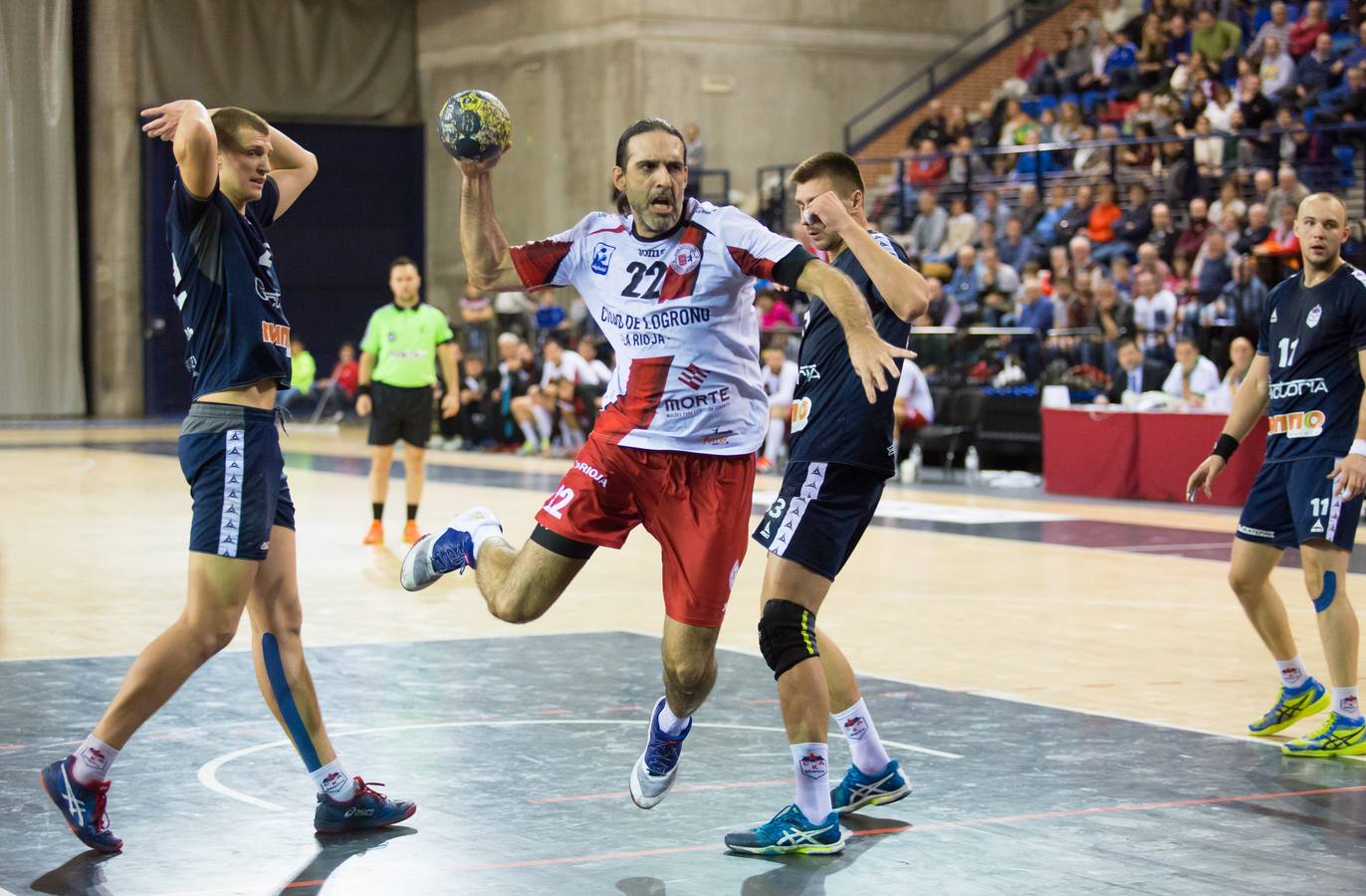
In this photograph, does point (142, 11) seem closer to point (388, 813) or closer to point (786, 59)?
point (786, 59)

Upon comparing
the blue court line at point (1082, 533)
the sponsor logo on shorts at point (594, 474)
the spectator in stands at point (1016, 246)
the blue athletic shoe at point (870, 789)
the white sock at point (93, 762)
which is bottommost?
the blue court line at point (1082, 533)

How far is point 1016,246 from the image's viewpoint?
2312 cm

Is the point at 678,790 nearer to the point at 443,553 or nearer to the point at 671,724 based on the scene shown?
the point at 671,724

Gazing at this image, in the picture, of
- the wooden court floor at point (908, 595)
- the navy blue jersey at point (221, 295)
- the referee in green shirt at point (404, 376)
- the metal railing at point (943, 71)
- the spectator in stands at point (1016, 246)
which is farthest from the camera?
the metal railing at point (943, 71)

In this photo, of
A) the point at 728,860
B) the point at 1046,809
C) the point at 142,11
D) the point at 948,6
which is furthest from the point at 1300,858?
the point at 142,11

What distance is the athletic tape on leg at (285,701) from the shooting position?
19.3 ft

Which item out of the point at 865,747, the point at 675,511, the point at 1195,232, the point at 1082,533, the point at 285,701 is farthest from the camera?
the point at 1195,232

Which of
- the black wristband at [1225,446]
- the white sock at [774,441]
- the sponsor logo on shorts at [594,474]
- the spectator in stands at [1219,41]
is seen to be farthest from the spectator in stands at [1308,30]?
the sponsor logo on shorts at [594,474]

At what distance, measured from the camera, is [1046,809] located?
6.22m

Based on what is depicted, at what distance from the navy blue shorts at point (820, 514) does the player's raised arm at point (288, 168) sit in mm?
1909

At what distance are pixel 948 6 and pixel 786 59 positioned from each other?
3083 millimetres

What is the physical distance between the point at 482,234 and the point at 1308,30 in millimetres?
19582

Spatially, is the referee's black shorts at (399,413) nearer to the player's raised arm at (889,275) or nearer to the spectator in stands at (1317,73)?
the player's raised arm at (889,275)

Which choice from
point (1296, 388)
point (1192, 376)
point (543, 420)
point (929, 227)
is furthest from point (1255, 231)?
point (1296, 388)
